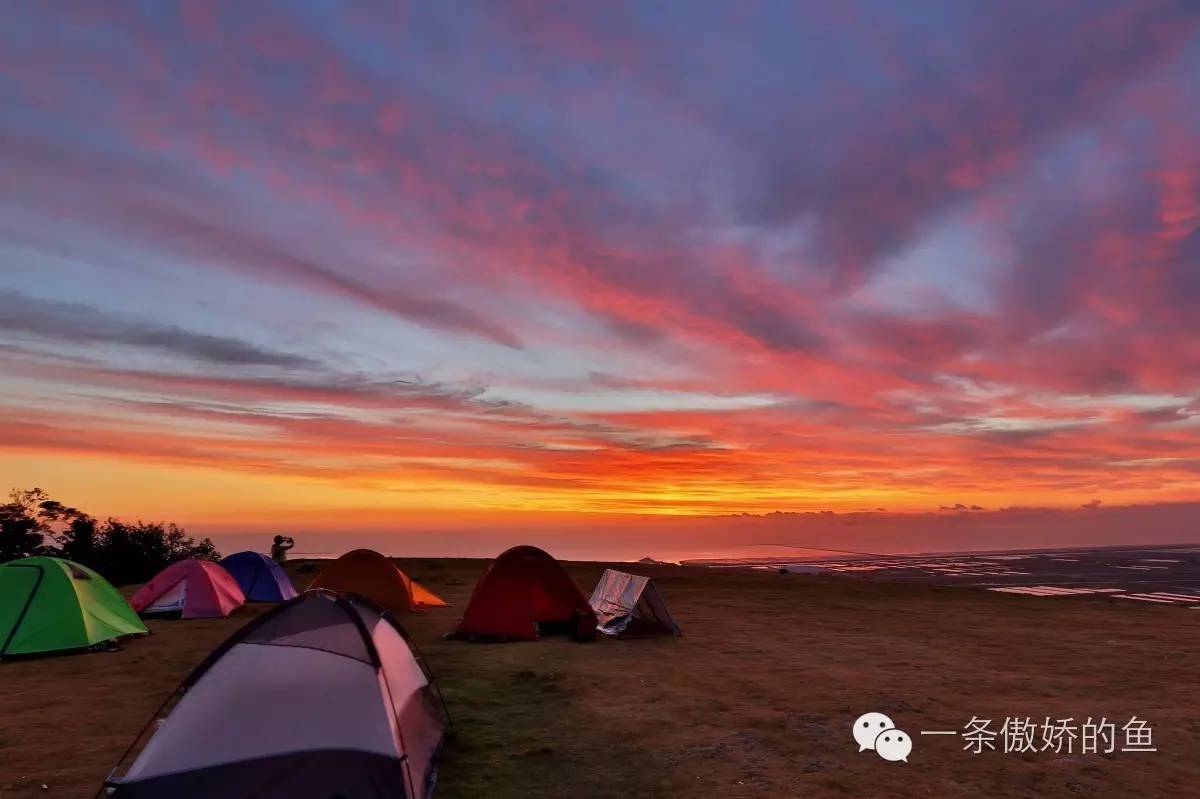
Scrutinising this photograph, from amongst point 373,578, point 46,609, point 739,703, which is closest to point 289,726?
point 739,703

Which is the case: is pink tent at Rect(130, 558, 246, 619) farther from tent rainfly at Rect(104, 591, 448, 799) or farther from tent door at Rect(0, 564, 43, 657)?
tent rainfly at Rect(104, 591, 448, 799)

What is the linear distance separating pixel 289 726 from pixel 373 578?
56.7ft

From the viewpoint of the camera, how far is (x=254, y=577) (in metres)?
26.5

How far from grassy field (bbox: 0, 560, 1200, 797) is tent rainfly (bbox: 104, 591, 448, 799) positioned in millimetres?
1035

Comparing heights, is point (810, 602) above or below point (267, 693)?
below

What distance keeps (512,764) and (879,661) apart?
10.2m

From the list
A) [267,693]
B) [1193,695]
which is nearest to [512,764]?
[267,693]

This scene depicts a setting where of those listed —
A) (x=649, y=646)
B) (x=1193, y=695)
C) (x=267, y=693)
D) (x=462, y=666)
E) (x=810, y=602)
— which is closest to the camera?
(x=267, y=693)

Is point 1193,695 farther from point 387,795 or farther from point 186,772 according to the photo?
point 186,772

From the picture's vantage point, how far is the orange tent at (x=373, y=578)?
2377 cm

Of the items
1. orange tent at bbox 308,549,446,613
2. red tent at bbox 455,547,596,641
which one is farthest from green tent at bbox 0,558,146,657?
red tent at bbox 455,547,596,641

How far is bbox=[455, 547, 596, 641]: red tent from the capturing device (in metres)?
18.8

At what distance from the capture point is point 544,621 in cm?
1942

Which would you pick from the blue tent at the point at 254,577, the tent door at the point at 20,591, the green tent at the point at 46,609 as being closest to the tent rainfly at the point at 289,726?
the green tent at the point at 46,609
